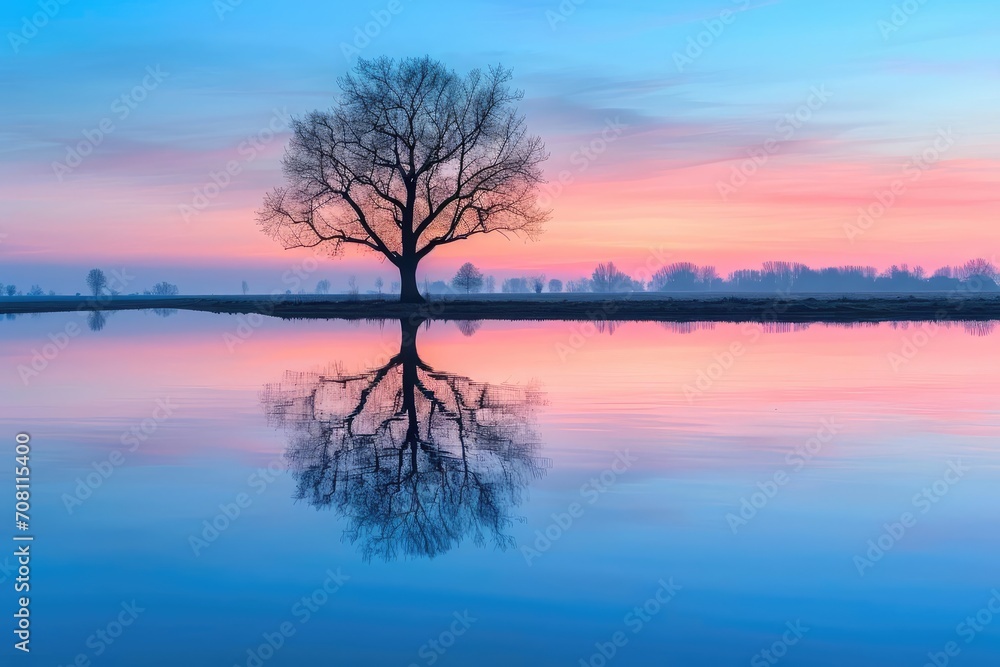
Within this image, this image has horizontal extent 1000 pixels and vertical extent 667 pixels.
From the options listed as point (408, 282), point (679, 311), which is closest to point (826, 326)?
point (679, 311)

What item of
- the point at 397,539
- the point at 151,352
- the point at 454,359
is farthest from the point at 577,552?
the point at 151,352

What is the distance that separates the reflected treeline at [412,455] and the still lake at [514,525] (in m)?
0.05

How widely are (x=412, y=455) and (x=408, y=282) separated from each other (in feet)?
151

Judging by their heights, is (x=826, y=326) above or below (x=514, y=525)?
above

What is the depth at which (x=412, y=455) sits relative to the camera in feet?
39.7

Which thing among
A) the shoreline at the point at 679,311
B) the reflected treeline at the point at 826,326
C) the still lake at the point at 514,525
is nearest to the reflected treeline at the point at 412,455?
the still lake at the point at 514,525

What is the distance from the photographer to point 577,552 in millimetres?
8195

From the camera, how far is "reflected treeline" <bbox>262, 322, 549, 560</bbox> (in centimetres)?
888

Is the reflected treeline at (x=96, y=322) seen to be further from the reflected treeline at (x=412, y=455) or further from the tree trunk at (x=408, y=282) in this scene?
the reflected treeline at (x=412, y=455)

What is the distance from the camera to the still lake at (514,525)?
6418mm

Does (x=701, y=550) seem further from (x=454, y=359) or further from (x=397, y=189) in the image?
(x=397, y=189)

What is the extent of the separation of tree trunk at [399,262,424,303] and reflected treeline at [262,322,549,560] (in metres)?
36.5

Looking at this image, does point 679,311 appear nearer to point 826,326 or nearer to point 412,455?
point 826,326

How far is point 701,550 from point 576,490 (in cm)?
235
